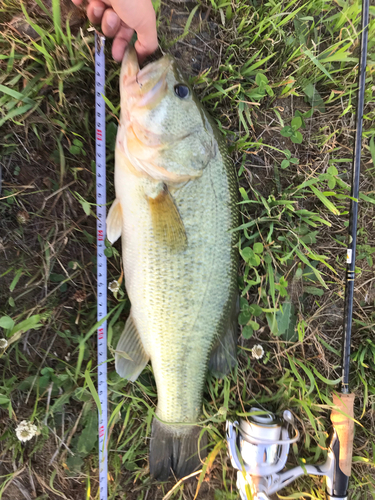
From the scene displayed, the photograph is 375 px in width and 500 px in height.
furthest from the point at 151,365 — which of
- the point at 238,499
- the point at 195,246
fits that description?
the point at 238,499

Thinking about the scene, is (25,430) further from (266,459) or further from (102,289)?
(266,459)

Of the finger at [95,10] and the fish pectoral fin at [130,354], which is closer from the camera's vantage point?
the finger at [95,10]

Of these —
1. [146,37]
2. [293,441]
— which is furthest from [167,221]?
[293,441]

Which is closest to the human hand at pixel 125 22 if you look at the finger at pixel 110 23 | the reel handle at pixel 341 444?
the finger at pixel 110 23

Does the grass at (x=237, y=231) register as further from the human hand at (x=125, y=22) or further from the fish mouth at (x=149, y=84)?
the fish mouth at (x=149, y=84)

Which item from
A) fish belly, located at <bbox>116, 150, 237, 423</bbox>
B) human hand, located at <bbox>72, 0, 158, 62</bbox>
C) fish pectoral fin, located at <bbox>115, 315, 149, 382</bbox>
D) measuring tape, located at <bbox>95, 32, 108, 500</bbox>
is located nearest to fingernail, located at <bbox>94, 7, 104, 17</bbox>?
human hand, located at <bbox>72, 0, 158, 62</bbox>

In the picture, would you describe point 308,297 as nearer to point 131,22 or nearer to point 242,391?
point 242,391

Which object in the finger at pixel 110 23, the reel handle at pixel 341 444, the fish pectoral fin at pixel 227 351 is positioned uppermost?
the finger at pixel 110 23
